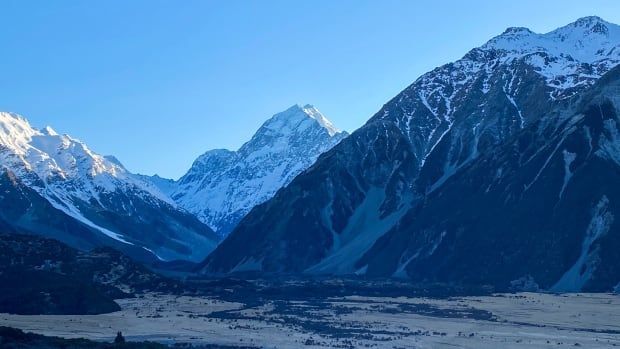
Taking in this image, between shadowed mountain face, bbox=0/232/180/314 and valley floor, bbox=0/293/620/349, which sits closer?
valley floor, bbox=0/293/620/349

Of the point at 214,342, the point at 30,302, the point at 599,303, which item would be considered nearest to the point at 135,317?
the point at 30,302

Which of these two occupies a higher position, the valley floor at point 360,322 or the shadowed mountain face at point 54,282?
the shadowed mountain face at point 54,282

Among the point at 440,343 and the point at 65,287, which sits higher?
the point at 65,287

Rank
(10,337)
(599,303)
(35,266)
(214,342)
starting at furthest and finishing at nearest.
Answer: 1. (35,266)
2. (599,303)
3. (214,342)
4. (10,337)

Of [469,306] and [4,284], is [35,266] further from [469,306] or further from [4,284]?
[469,306]

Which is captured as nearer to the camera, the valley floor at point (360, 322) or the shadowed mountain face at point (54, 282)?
the valley floor at point (360, 322)

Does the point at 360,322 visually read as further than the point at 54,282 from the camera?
No

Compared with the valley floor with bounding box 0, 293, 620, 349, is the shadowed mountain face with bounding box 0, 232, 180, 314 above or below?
above

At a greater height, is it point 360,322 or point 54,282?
point 54,282
